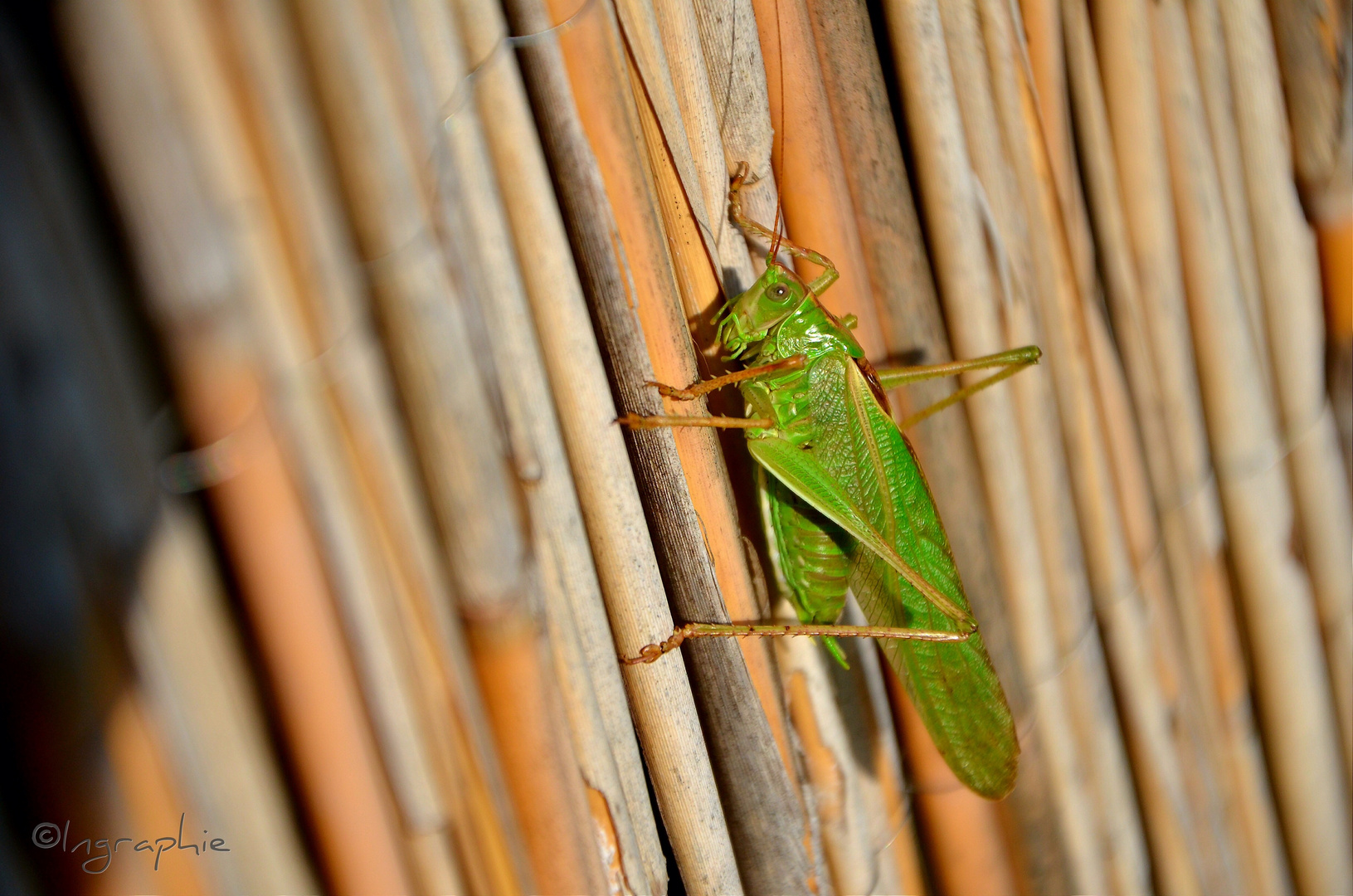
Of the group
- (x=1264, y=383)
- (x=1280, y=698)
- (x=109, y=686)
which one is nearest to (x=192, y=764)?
(x=109, y=686)

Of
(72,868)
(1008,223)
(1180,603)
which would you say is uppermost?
(1008,223)

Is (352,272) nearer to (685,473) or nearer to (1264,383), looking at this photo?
(685,473)

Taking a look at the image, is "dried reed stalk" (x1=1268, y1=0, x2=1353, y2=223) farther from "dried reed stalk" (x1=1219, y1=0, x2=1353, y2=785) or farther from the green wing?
the green wing

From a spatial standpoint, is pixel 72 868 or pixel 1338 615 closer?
pixel 72 868

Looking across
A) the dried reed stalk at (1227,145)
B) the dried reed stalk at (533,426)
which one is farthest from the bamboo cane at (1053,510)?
the dried reed stalk at (533,426)

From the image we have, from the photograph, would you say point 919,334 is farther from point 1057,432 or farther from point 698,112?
point 698,112

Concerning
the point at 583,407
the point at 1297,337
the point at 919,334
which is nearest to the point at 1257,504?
the point at 1297,337
